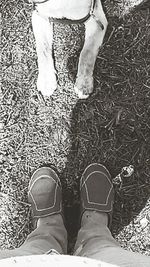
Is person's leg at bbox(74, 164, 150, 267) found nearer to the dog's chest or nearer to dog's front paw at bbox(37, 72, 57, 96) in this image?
dog's front paw at bbox(37, 72, 57, 96)

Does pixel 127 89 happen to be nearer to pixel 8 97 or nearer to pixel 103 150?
pixel 103 150

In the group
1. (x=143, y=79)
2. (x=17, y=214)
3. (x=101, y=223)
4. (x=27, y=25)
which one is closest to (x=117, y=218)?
(x=101, y=223)

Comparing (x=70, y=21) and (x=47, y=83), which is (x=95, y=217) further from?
(x=70, y=21)

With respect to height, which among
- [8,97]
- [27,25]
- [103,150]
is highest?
[27,25]

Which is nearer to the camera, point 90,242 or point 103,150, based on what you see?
point 90,242

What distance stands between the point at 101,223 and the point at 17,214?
39 centimetres

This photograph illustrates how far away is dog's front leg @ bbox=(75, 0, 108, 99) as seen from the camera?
2150mm

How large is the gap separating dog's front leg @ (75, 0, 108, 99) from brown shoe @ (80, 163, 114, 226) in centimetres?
34

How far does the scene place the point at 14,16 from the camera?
2.40 metres

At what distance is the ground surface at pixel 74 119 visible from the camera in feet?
7.75

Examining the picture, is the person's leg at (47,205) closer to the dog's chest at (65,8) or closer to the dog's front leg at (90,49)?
the dog's front leg at (90,49)

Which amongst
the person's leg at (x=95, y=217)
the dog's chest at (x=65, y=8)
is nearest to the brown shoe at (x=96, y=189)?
the person's leg at (x=95, y=217)

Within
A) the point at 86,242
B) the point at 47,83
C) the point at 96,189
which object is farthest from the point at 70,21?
the point at 86,242

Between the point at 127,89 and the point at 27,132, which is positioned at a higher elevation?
the point at 127,89
